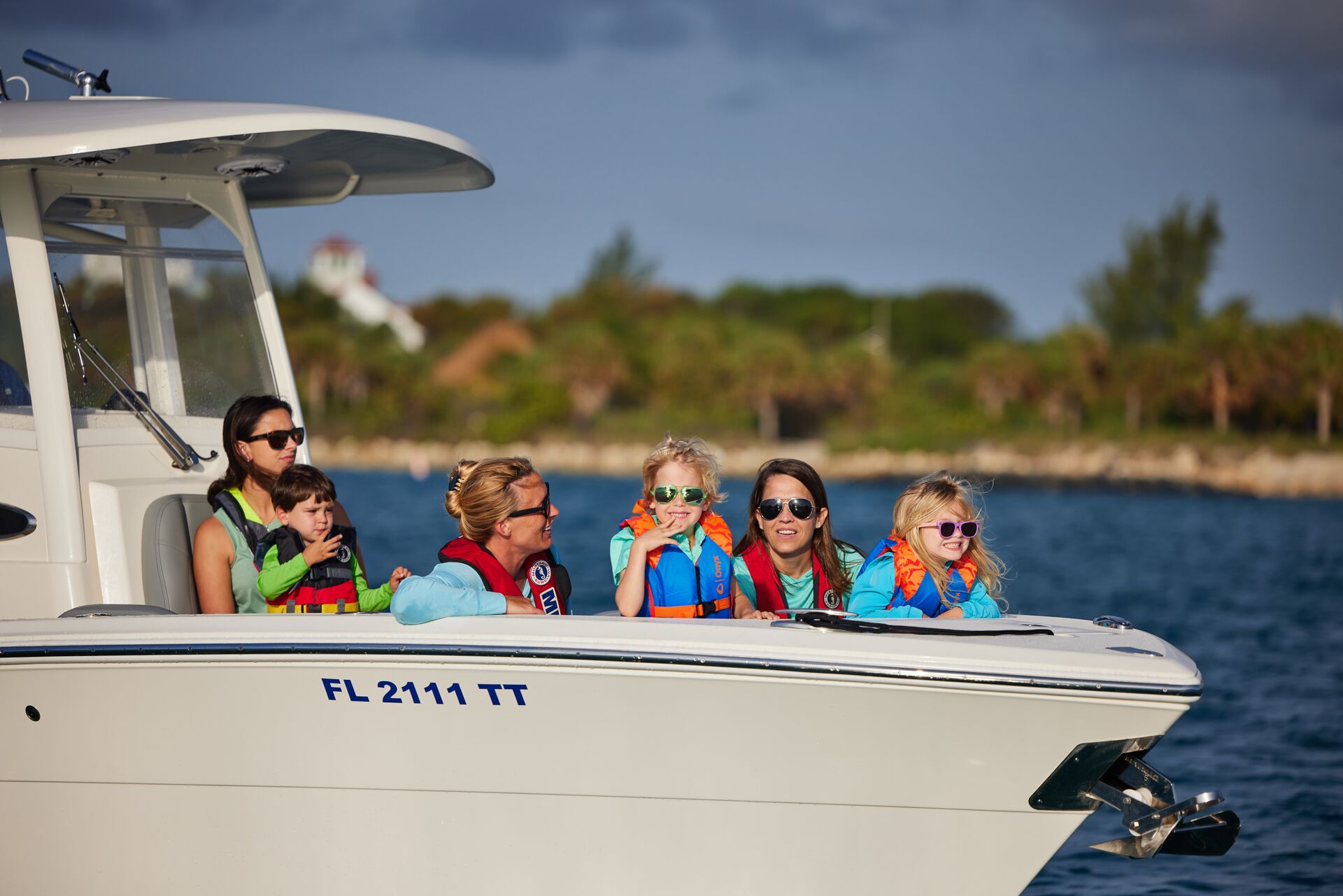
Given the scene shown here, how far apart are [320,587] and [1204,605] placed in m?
14.8

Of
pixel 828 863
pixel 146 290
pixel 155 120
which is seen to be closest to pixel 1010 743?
pixel 828 863

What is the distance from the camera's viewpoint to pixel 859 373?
5909cm

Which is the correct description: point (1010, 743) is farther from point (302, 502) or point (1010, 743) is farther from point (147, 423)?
point (147, 423)

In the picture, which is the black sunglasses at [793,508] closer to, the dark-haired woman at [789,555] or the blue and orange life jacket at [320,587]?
the dark-haired woman at [789,555]

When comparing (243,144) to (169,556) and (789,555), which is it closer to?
(169,556)

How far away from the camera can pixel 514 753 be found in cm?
378

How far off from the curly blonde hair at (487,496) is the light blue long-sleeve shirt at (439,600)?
0.24 meters

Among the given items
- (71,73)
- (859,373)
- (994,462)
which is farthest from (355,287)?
(71,73)

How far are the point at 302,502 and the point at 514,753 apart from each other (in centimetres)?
99

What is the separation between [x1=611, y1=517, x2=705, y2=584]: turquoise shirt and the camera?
407 centimetres

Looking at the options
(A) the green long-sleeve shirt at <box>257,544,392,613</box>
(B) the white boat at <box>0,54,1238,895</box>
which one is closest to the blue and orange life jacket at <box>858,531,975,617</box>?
(B) the white boat at <box>0,54,1238,895</box>

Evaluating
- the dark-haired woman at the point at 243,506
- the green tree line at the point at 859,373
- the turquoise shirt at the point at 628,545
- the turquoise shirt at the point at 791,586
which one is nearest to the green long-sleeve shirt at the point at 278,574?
the dark-haired woman at the point at 243,506

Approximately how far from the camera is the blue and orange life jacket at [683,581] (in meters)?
4.02

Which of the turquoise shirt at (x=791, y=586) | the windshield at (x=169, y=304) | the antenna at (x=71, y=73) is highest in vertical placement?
the antenna at (x=71, y=73)
